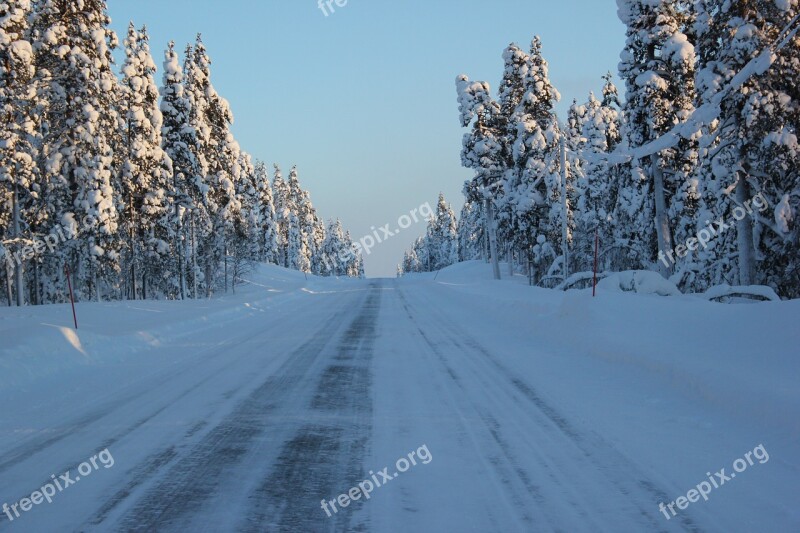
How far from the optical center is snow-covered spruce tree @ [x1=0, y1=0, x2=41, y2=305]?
21859mm

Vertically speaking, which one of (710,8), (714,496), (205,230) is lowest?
(714,496)

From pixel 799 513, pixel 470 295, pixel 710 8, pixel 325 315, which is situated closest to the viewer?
pixel 799 513

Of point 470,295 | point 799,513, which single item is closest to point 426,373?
point 799,513

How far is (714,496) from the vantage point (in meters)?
4.36

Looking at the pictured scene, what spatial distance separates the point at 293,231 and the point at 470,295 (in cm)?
7361

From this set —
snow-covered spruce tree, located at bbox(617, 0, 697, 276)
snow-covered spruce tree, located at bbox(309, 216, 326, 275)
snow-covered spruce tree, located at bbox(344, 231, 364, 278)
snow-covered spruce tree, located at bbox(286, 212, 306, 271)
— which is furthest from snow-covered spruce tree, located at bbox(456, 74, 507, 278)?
snow-covered spruce tree, located at bbox(344, 231, 364, 278)

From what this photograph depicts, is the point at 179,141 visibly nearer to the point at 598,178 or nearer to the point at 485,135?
the point at 485,135

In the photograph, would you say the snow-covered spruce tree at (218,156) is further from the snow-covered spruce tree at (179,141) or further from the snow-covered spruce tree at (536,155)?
the snow-covered spruce tree at (536,155)

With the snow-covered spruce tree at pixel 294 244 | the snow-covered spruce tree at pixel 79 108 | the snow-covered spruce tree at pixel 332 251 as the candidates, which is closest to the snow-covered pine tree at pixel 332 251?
the snow-covered spruce tree at pixel 332 251

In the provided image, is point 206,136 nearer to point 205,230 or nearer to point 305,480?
point 205,230
